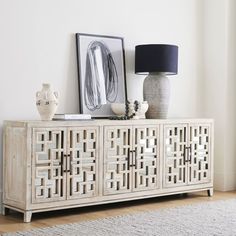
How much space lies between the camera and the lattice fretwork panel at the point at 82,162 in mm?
4152

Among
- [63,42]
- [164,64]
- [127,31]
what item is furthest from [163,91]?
[63,42]

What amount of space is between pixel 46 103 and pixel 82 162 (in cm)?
54

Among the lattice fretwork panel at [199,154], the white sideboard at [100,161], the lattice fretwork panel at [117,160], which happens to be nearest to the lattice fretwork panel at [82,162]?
the white sideboard at [100,161]

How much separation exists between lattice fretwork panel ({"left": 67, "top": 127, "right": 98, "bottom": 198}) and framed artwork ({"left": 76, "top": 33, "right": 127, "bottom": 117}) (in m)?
0.45

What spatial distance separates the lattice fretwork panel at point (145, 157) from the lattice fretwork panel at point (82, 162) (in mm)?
423

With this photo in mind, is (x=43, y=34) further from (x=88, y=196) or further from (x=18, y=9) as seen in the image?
(x=88, y=196)

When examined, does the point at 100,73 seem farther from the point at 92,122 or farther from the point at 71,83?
the point at 92,122

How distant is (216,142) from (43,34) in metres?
2.19

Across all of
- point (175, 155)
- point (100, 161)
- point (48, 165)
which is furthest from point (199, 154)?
point (48, 165)

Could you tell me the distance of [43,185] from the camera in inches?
157

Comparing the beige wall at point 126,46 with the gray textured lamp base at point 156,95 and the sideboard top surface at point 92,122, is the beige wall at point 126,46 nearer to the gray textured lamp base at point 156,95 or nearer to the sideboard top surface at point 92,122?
the gray textured lamp base at point 156,95

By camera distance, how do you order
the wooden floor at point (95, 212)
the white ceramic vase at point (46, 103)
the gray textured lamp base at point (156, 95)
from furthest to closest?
the gray textured lamp base at point (156, 95)
the white ceramic vase at point (46, 103)
the wooden floor at point (95, 212)

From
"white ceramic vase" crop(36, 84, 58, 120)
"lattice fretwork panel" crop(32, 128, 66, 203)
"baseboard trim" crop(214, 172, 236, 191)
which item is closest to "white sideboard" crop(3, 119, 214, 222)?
"lattice fretwork panel" crop(32, 128, 66, 203)

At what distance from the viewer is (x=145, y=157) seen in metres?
4.62
